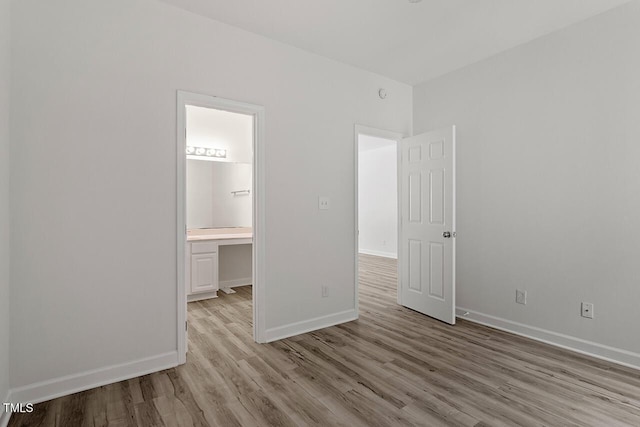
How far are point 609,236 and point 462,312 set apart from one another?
157 cm

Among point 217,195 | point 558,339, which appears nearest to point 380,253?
point 217,195

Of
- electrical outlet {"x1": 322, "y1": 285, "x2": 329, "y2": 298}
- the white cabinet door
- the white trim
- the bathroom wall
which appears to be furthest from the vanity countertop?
the white trim

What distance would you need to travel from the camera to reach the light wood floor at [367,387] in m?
1.92

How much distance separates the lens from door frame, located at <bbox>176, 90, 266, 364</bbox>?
2582 mm

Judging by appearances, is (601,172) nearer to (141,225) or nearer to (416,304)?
(416,304)

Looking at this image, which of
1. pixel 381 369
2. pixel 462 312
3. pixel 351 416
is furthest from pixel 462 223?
pixel 351 416

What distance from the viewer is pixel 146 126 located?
245cm

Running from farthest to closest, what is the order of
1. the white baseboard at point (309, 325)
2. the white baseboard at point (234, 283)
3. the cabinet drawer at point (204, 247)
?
the white baseboard at point (234, 283)
the cabinet drawer at point (204, 247)
the white baseboard at point (309, 325)

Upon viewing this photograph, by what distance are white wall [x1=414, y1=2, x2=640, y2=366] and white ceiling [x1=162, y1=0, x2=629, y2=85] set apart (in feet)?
0.94

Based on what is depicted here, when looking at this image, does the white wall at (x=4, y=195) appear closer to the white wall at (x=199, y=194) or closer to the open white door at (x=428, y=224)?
the white wall at (x=199, y=194)

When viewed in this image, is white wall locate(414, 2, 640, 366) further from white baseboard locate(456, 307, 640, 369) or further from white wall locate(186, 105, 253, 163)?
white wall locate(186, 105, 253, 163)

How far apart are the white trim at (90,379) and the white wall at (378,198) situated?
627 cm

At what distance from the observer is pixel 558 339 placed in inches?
116

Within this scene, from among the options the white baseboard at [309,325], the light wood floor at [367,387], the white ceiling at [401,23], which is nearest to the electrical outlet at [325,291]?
the white baseboard at [309,325]
